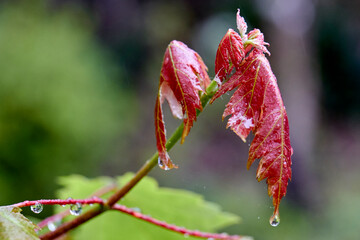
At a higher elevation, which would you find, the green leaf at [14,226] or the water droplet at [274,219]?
the green leaf at [14,226]

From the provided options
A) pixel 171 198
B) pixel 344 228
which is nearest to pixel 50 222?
pixel 171 198

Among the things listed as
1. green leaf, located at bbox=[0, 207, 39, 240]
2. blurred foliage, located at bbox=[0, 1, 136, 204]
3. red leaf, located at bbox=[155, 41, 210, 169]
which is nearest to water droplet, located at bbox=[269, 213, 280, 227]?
red leaf, located at bbox=[155, 41, 210, 169]

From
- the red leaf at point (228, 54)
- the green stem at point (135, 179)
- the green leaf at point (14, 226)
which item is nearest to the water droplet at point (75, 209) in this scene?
the green stem at point (135, 179)

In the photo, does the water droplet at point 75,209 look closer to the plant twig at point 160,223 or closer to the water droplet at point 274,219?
the plant twig at point 160,223

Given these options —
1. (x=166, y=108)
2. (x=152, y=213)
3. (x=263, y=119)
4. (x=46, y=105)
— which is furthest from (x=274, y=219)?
(x=166, y=108)

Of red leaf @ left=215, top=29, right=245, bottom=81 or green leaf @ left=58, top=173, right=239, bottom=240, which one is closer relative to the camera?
Result: red leaf @ left=215, top=29, right=245, bottom=81

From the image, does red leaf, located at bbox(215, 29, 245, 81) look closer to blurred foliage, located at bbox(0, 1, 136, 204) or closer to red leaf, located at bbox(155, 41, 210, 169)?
red leaf, located at bbox(155, 41, 210, 169)
